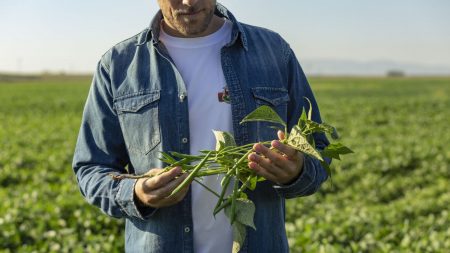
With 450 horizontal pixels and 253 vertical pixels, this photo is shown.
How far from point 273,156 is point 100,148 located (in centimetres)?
79

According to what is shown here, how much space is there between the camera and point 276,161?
6.18 ft

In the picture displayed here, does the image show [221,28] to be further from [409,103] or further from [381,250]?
[409,103]

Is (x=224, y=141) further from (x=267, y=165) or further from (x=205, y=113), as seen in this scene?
(x=205, y=113)

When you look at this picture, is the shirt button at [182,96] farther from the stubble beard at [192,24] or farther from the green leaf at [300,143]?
the green leaf at [300,143]

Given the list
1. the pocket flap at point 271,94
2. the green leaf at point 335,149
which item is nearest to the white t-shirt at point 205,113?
the pocket flap at point 271,94

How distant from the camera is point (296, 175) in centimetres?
207

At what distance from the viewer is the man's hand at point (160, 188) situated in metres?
1.91

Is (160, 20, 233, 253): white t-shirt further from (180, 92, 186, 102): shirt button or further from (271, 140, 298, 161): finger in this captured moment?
(271, 140, 298, 161): finger

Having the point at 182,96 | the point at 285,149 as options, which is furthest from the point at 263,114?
the point at 182,96

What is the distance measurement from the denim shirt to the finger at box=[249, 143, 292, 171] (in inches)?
8.5

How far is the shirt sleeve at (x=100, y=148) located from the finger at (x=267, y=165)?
632mm

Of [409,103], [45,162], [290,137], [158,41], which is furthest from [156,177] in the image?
[409,103]

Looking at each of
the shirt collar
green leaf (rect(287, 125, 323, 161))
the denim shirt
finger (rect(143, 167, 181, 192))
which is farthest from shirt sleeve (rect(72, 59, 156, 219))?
green leaf (rect(287, 125, 323, 161))

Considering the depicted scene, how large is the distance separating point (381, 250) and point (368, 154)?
21.4 feet
